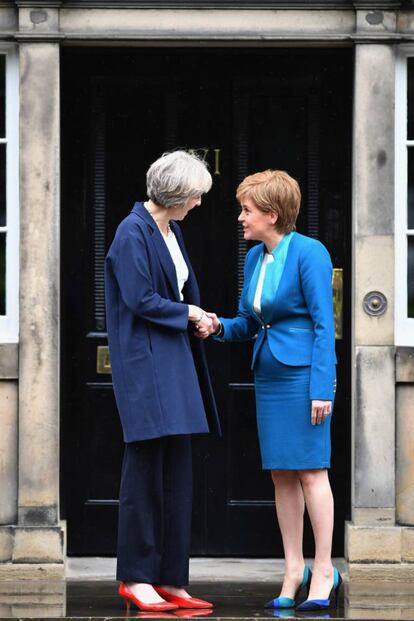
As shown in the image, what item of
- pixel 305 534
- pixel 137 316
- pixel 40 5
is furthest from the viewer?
pixel 305 534

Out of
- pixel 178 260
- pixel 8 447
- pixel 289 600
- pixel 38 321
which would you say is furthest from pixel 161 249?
pixel 289 600

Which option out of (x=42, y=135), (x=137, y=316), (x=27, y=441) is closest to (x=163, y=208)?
(x=137, y=316)

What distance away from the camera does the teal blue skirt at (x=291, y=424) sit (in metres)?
6.79

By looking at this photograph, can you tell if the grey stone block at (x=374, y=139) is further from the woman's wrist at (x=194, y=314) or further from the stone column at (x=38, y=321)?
the stone column at (x=38, y=321)

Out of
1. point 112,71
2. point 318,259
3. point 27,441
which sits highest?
point 112,71

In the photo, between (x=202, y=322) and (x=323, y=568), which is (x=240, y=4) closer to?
(x=202, y=322)

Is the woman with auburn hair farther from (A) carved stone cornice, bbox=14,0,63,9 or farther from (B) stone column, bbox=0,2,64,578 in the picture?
(A) carved stone cornice, bbox=14,0,63,9

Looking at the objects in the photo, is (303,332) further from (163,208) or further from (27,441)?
(27,441)

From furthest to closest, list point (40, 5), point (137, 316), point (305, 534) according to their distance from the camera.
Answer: point (305, 534)
point (40, 5)
point (137, 316)

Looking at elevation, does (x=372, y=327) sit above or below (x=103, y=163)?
below

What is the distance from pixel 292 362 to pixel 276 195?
30.1 inches

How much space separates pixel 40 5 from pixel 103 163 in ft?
3.01

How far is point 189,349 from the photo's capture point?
6.86 m

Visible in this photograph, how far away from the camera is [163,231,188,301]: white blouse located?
270 inches
